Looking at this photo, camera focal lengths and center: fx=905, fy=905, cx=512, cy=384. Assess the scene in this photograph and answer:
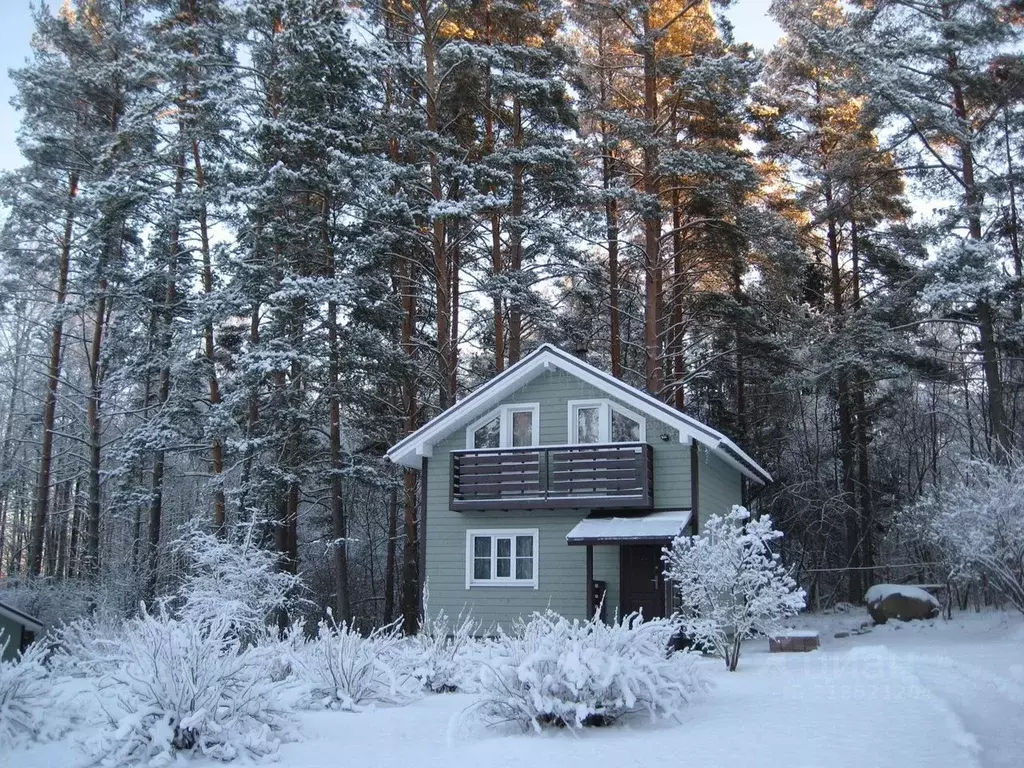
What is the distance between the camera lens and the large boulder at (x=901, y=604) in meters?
19.2

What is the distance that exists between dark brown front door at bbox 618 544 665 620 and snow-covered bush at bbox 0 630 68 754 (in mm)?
11683

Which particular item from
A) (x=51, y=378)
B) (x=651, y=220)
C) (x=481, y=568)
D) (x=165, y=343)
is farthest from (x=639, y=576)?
(x=51, y=378)

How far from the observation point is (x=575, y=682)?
7.71 meters

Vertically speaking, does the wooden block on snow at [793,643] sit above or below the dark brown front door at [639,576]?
below

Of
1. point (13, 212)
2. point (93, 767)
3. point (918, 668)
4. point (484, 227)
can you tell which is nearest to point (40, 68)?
point (13, 212)

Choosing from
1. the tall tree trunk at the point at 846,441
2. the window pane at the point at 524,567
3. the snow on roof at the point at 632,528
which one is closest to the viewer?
the snow on roof at the point at 632,528

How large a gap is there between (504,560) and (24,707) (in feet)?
38.6

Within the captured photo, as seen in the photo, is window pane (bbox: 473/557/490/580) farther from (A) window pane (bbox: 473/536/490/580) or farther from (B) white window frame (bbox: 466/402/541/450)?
(B) white window frame (bbox: 466/402/541/450)

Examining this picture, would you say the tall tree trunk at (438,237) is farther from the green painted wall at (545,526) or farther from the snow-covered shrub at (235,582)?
the snow-covered shrub at (235,582)

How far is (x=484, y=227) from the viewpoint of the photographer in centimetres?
2347

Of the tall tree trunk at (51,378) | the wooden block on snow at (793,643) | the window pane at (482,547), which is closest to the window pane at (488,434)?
the window pane at (482,547)

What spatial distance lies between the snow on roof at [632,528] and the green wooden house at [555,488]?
0.05 m

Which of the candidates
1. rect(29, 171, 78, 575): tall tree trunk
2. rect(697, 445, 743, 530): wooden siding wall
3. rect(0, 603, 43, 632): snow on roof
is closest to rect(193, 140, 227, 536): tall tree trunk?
rect(29, 171, 78, 575): tall tree trunk

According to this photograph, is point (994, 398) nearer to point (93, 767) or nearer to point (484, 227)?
point (484, 227)
